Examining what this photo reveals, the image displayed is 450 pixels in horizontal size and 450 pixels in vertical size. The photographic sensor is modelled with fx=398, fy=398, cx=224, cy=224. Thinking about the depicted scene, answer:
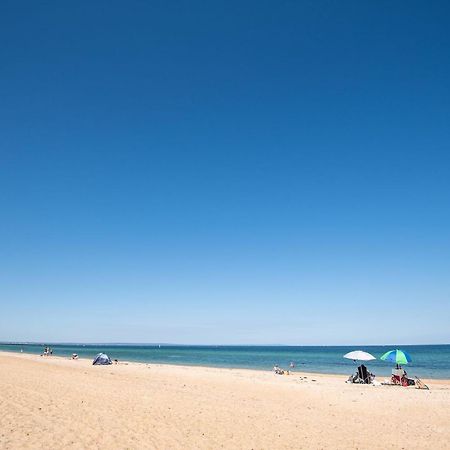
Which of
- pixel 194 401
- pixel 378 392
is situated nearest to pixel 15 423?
pixel 194 401

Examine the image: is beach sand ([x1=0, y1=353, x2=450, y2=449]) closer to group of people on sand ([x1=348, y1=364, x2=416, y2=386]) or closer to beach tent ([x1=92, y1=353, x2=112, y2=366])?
group of people on sand ([x1=348, y1=364, x2=416, y2=386])

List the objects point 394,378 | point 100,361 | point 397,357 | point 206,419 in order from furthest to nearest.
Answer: point 100,361
point 394,378
point 397,357
point 206,419

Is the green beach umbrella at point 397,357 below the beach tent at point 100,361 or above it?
above

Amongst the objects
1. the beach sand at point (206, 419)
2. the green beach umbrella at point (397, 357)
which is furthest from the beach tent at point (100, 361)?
the green beach umbrella at point (397, 357)

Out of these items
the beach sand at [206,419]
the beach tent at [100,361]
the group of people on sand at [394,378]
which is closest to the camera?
the beach sand at [206,419]

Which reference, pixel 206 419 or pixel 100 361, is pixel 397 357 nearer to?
pixel 206 419

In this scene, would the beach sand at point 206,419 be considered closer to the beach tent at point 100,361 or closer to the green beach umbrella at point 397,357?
the green beach umbrella at point 397,357

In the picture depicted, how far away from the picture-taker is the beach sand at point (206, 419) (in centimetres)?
1092

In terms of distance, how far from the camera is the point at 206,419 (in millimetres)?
13828

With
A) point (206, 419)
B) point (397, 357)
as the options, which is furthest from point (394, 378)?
point (206, 419)

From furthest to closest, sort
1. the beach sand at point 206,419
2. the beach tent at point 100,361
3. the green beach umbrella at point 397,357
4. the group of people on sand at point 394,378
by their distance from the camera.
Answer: the beach tent at point 100,361 < the group of people on sand at point 394,378 < the green beach umbrella at point 397,357 < the beach sand at point 206,419

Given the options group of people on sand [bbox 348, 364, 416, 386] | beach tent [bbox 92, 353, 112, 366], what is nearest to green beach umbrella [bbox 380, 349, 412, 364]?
group of people on sand [bbox 348, 364, 416, 386]

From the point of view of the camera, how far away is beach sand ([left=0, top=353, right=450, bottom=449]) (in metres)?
10.9

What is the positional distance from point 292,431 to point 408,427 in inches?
174
